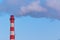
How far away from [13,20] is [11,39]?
136 centimetres

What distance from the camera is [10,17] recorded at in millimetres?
24859

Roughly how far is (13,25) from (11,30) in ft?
1.22

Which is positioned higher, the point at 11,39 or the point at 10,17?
the point at 10,17

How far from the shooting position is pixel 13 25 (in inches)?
951

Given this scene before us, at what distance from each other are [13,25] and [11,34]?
0.63m

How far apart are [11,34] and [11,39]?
0.34 meters

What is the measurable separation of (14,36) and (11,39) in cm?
30

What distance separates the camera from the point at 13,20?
24438mm

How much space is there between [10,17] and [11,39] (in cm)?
172

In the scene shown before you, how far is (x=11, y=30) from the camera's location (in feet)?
79.0

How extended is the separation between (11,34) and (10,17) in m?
1.42

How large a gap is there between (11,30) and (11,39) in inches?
24.1

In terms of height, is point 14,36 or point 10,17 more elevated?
point 10,17

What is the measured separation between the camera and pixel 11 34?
24.0 m
